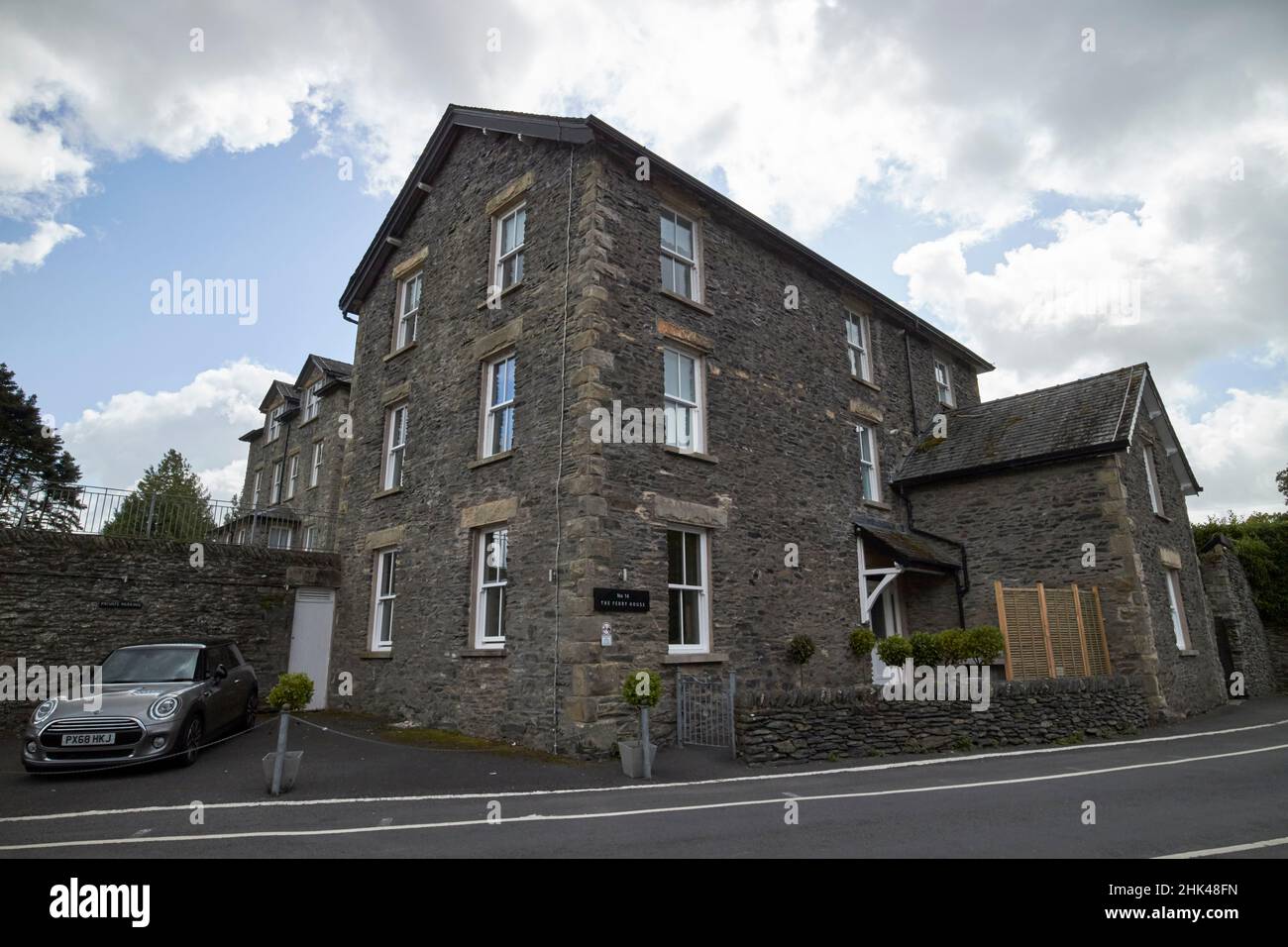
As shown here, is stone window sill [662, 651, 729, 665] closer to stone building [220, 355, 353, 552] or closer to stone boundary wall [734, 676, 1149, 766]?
stone boundary wall [734, 676, 1149, 766]

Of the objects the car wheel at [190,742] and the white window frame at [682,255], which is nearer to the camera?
the car wheel at [190,742]

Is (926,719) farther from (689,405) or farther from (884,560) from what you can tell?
(689,405)

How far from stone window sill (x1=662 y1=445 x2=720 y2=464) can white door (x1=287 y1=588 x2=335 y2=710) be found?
9064 millimetres

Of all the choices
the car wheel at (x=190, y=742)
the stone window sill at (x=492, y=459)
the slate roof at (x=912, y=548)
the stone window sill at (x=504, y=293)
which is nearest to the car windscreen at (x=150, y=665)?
the car wheel at (x=190, y=742)

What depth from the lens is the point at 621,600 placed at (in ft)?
35.3

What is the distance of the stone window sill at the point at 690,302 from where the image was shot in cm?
1295

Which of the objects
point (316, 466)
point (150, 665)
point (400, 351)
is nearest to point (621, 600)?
point (150, 665)

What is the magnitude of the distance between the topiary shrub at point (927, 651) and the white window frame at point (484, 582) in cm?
683

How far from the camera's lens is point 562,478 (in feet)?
36.9

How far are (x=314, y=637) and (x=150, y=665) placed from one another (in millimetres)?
5778

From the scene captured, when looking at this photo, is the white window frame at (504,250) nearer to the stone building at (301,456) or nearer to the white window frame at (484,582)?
the white window frame at (484,582)

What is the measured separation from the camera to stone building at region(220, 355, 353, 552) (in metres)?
22.0

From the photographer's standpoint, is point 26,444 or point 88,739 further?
point 26,444
